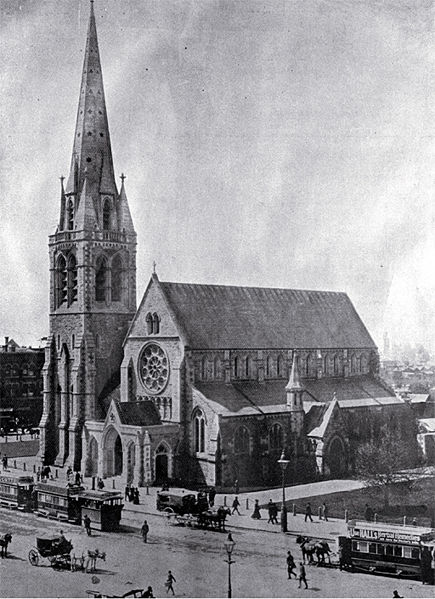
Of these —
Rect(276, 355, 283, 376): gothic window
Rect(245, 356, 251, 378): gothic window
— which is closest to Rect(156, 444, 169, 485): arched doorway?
Rect(245, 356, 251, 378): gothic window

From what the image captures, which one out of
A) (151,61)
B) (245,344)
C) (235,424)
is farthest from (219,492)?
(151,61)

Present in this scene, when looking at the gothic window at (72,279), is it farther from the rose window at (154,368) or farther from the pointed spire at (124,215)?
the rose window at (154,368)

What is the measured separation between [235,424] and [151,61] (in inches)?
973

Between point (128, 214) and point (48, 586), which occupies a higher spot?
point (128, 214)

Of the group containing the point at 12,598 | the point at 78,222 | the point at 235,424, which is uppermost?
the point at 78,222

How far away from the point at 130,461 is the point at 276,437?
9192mm

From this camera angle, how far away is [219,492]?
1906 inches

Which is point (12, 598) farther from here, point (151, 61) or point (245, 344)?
point (245, 344)

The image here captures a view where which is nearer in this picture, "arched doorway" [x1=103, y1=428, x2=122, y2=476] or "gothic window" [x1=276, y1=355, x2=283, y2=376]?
"arched doorway" [x1=103, y1=428, x2=122, y2=476]

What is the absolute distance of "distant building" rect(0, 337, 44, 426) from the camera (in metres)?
84.9

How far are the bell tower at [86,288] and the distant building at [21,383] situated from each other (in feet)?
83.1

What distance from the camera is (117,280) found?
6047 centimetres

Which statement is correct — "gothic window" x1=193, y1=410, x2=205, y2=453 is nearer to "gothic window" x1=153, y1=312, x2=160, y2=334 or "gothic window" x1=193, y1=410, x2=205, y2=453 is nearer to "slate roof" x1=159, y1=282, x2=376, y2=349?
"slate roof" x1=159, y1=282, x2=376, y2=349

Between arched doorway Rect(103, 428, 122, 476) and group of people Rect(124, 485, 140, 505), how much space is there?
658 centimetres
